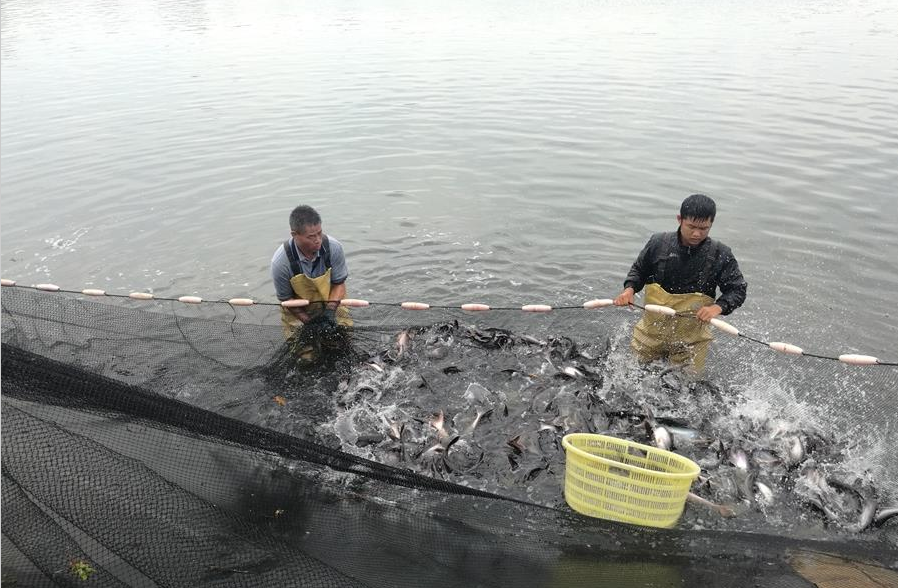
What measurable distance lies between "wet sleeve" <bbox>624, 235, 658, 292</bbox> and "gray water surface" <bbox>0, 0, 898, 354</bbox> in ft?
8.83

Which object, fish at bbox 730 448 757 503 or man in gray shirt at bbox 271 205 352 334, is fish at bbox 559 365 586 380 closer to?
fish at bbox 730 448 757 503

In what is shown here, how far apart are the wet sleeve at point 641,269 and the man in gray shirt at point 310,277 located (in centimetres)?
298

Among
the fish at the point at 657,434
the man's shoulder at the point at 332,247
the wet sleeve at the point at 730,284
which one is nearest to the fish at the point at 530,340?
the fish at the point at 657,434

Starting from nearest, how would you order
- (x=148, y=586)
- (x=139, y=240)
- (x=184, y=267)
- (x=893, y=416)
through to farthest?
(x=148, y=586) → (x=893, y=416) → (x=184, y=267) → (x=139, y=240)

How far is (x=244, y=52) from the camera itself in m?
27.6

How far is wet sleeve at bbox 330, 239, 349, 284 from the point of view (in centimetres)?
662

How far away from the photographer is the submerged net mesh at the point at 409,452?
143 inches

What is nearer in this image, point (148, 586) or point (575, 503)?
point (148, 586)

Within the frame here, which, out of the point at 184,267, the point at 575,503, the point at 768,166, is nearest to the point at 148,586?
the point at 575,503

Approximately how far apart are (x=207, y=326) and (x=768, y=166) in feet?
39.0

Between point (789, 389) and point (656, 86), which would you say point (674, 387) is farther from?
point (656, 86)

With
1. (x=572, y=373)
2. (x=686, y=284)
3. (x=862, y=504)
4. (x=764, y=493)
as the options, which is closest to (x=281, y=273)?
(x=572, y=373)

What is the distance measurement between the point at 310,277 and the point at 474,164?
8.51 meters

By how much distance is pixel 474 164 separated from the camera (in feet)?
47.2
